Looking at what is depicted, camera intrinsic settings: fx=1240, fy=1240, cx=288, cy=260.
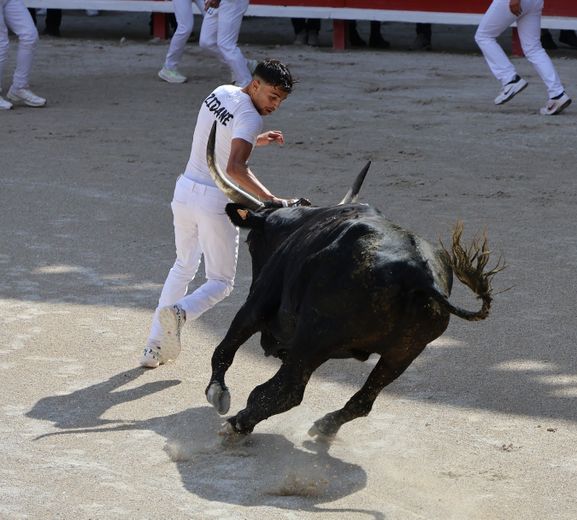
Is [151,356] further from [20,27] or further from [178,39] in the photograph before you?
[178,39]

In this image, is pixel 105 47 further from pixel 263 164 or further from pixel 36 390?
pixel 36 390

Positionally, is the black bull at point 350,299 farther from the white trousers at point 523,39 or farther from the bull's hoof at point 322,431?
the white trousers at point 523,39

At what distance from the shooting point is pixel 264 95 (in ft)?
15.2

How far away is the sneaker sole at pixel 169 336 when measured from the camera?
195 inches

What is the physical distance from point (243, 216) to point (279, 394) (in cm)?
87

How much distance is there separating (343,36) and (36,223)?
7489mm

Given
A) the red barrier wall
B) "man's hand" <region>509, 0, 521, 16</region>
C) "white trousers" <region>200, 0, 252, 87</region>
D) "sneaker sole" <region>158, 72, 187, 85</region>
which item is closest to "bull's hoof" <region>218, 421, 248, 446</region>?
"man's hand" <region>509, 0, 521, 16</region>

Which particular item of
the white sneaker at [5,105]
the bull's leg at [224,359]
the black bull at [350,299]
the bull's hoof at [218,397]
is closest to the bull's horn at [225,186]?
the black bull at [350,299]

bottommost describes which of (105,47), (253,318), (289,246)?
(105,47)

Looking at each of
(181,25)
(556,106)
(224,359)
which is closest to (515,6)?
(556,106)

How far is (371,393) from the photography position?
167 inches

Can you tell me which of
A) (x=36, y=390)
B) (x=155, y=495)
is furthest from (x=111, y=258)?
(x=155, y=495)

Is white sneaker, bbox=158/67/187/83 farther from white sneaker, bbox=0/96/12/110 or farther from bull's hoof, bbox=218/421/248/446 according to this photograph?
bull's hoof, bbox=218/421/248/446

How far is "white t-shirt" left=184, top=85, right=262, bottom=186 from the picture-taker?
4.64m
